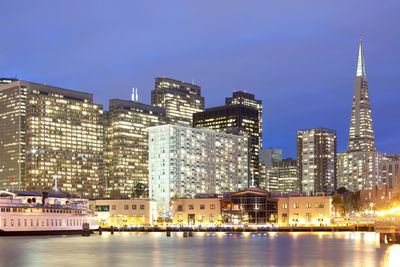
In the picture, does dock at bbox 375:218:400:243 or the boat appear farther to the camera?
the boat

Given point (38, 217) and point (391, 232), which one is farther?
point (38, 217)

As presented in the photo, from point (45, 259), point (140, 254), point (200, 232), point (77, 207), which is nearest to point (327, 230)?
point (200, 232)

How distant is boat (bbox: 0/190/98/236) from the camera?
155m

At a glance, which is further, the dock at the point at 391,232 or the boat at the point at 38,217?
the boat at the point at 38,217

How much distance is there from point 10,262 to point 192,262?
24.4 m

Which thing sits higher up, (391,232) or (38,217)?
(391,232)

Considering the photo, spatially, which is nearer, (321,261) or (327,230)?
(321,261)

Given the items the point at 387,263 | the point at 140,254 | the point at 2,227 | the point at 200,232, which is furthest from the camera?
the point at 200,232

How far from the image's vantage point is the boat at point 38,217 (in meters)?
155

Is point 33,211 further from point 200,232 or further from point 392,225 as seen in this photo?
point 392,225

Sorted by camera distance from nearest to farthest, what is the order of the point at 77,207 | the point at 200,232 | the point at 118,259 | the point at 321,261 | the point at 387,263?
the point at 387,263 < the point at 321,261 < the point at 118,259 < the point at 77,207 < the point at 200,232

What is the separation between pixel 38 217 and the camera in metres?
164

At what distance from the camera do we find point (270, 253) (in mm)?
96438

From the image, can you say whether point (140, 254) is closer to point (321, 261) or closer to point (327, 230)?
point (321, 261)
